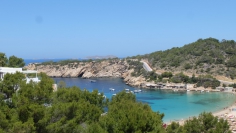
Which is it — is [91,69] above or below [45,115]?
below

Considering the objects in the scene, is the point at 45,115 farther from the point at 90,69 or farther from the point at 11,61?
the point at 90,69

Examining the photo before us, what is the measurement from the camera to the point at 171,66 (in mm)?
62219

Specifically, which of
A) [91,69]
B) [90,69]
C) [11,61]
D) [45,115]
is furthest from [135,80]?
[45,115]

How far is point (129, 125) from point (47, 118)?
9.00 feet

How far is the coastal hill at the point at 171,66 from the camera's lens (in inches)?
2211

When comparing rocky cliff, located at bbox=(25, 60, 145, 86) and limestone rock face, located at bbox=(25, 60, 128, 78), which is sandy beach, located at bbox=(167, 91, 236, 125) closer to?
rocky cliff, located at bbox=(25, 60, 145, 86)

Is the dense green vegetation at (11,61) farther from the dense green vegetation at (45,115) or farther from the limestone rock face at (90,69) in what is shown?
the limestone rock face at (90,69)

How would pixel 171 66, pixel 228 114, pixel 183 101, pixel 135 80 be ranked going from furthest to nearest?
pixel 171 66
pixel 135 80
pixel 183 101
pixel 228 114

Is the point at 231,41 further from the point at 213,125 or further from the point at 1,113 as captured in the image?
the point at 1,113

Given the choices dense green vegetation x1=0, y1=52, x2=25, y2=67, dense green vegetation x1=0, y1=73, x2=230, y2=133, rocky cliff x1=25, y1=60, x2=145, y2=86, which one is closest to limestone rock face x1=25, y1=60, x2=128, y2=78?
rocky cliff x1=25, y1=60, x2=145, y2=86

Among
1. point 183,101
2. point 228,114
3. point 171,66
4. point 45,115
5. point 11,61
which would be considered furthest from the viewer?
point 171,66

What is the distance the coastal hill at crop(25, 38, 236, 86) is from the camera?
56.2m

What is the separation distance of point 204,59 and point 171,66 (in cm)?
740

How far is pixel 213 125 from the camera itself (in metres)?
13.7
